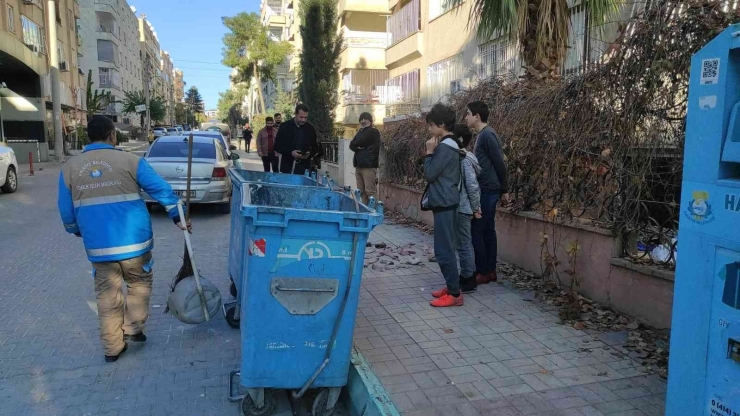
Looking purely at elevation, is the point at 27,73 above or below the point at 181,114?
below

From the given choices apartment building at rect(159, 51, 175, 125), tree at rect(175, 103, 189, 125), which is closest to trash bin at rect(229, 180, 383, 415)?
apartment building at rect(159, 51, 175, 125)

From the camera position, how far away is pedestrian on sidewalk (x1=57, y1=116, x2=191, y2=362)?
405 cm

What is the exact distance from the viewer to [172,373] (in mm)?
4051

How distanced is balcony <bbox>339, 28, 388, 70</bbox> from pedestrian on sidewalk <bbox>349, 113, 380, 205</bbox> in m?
20.5

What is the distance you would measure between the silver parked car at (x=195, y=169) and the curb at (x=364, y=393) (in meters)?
7.25

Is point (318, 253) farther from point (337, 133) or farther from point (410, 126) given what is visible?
point (337, 133)

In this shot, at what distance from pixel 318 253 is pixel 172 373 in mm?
1732

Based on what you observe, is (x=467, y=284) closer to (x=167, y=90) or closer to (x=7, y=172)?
(x=7, y=172)

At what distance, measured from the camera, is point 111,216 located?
13.4 feet

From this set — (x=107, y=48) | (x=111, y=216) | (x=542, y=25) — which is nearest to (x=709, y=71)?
(x=111, y=216)

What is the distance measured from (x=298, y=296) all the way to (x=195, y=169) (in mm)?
7912

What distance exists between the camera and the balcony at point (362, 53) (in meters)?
29.3

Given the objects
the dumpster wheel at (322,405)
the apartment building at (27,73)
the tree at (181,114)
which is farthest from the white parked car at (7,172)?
the tree at (181,114)

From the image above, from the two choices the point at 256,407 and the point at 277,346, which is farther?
the point at 256,407
